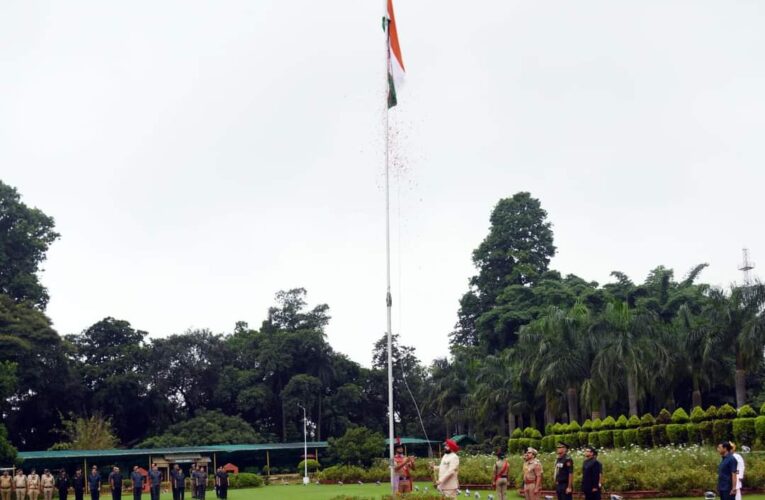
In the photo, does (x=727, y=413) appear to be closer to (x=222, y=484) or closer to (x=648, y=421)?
(x=648, y=421)

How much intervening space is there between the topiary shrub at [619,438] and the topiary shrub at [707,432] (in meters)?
5.16

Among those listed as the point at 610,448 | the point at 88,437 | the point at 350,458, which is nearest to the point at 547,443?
the point at 610,448

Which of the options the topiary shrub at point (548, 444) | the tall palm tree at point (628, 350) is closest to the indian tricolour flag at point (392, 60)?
the topiary shrub at point (548, 444)

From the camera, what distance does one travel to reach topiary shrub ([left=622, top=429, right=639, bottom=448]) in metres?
33.5

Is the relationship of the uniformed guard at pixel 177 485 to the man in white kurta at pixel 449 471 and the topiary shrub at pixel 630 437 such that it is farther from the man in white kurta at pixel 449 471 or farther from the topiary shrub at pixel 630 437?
the man in white kurta at pixel 449 471

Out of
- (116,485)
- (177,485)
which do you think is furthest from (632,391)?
(116,485)

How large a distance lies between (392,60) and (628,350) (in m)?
24.3

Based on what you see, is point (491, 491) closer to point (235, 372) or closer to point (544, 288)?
point (544, 288)

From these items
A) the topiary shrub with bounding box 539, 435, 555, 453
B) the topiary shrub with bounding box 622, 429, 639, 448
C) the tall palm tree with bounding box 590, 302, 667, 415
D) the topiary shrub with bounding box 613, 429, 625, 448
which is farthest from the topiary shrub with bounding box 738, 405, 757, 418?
the tall palm tree with bounding box 590, 302, 667, 415

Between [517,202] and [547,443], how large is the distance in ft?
136

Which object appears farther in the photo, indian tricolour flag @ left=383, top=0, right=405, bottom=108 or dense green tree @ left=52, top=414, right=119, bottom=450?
dense green tree @ left=52, top=414, right=119, bottom=450

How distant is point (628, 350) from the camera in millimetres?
41531

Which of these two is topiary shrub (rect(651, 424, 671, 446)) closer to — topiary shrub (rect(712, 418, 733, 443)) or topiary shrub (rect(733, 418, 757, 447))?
topiary shrub (rect(712, 418, 733, 443))

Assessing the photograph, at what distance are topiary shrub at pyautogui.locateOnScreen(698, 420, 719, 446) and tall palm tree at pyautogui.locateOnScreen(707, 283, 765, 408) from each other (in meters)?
9.31
